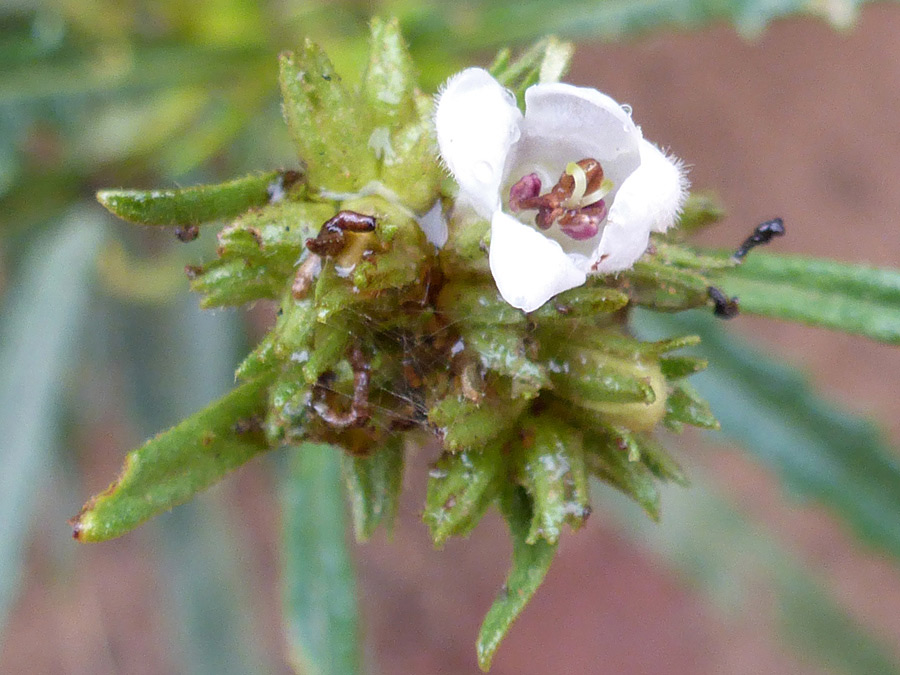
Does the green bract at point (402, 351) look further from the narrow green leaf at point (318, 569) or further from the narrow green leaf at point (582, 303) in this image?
the narrow green leaf at point (318, 569)

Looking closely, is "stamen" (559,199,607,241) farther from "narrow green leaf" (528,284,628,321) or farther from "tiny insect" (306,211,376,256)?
"tiny insect" (306,211,376,256)

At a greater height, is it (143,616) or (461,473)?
(461,473)

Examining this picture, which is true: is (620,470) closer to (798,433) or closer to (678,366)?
(678,366)

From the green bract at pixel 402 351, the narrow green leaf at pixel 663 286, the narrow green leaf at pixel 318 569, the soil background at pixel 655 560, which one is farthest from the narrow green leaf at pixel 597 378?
the soil background at pixel 655 560

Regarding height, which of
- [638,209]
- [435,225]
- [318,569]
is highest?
[638,209]

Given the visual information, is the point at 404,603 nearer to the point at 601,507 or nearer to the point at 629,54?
the point at 601,507

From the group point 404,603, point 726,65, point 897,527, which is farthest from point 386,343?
point 726,65

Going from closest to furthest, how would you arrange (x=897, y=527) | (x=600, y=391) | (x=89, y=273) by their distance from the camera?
1. (x=600, y=391)
2. (x=897, y=527)
3. (x=89, y=273)

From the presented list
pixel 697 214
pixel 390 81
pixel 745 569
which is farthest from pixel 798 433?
pixel 390 81
